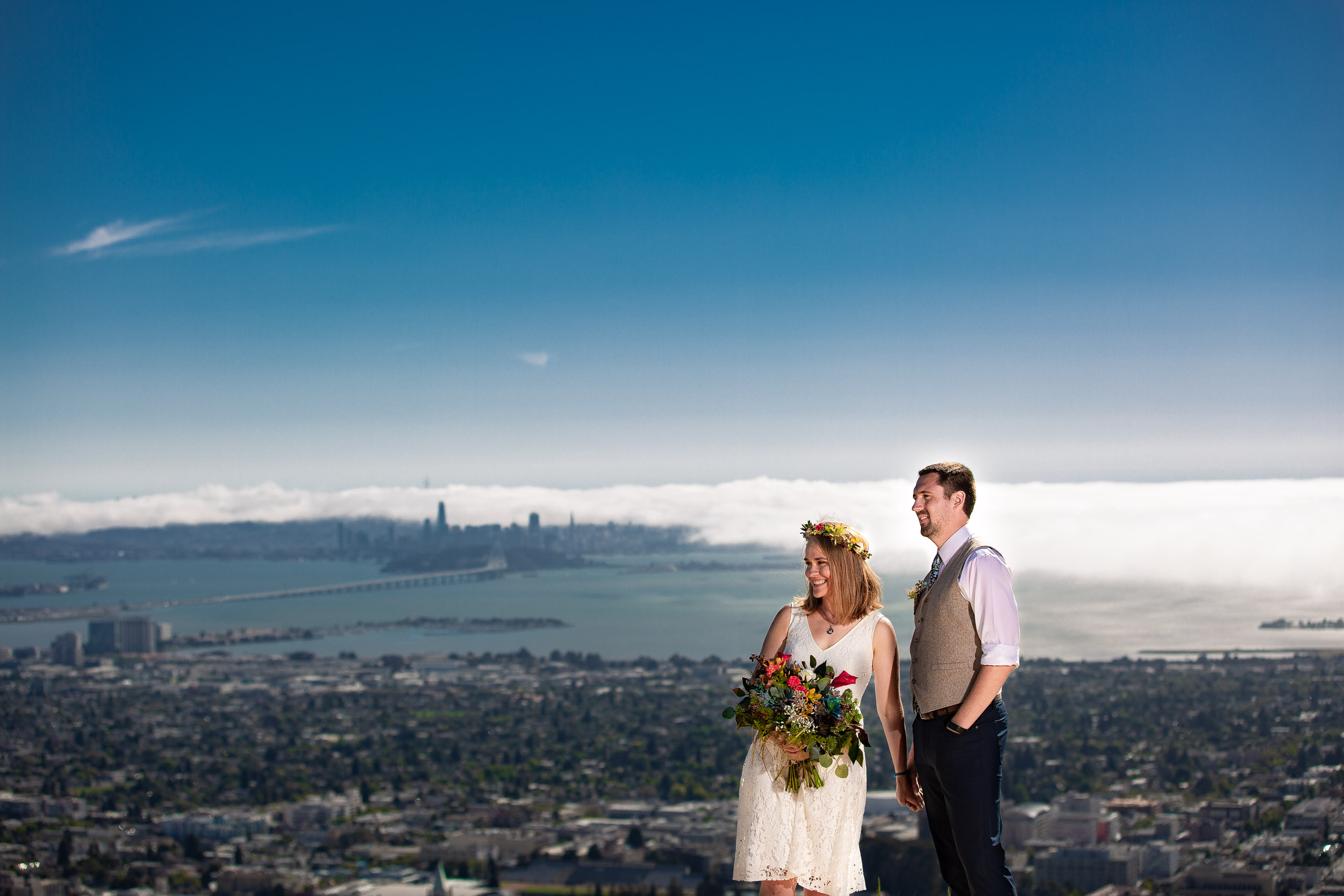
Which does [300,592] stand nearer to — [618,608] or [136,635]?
[136,635]

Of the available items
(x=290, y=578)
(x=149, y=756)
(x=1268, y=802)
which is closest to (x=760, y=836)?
(x=1268, y=802)

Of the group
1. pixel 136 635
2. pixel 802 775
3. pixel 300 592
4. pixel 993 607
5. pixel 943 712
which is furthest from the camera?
pixel 300 592

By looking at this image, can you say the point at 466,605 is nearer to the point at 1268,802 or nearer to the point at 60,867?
the point at 60,867

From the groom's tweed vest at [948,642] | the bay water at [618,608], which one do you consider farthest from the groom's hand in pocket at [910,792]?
the bay water at [618,608]

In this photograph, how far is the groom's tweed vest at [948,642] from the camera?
263cm

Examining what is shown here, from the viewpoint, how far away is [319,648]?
38406mm

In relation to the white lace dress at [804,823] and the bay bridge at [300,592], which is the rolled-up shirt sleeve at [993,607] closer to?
the white lace dress at [804,823]

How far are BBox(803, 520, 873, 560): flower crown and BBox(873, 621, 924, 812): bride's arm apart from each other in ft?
0.69

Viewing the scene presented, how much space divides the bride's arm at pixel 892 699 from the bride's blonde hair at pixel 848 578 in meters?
0.08

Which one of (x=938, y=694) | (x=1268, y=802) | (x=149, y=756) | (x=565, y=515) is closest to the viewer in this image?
(x=938, y=694)

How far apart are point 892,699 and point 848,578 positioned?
13.6 inches

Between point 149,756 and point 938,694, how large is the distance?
2519cm

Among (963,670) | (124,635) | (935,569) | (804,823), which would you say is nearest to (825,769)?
(804,823)

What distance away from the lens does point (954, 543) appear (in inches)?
106
